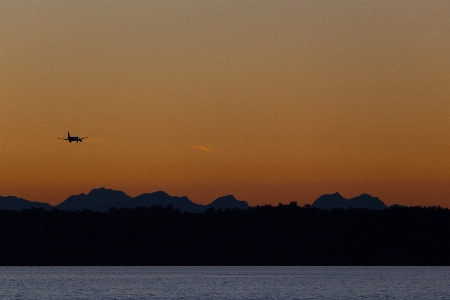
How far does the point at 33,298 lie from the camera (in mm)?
146875

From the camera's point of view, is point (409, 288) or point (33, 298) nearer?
point (33, 298)

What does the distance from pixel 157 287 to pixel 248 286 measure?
17.7m

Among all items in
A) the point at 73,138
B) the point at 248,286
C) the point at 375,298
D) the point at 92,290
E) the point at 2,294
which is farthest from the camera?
the point at 248,286

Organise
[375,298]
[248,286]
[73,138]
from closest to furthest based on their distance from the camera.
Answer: [73,138], [375,298], [248,286]

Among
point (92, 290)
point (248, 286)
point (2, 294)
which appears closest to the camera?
point (2, 294)

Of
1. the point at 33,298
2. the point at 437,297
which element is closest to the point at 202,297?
the point at 33,298

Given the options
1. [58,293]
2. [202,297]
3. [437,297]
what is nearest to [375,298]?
[437,297]

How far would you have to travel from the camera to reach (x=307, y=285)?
191500 mm

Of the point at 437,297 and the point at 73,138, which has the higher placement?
the point at 73,138

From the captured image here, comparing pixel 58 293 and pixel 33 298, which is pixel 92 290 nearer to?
pixel 58 293

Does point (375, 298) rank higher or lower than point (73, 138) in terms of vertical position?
lower

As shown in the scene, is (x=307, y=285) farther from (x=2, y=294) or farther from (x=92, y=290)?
(x=2, y=294)

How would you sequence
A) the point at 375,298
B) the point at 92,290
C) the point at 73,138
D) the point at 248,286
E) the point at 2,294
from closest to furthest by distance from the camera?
the point at 73,138 → the point at 375,298 → the point at 2,294 → the point at 92,290 → the point at 248,286

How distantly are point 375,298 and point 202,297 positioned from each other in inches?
1026
